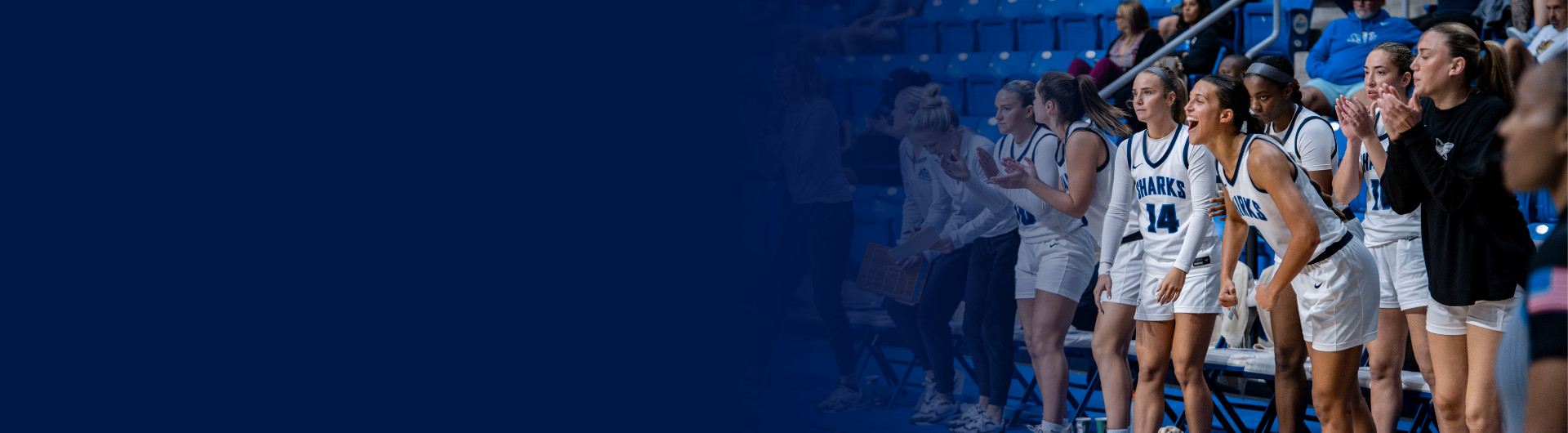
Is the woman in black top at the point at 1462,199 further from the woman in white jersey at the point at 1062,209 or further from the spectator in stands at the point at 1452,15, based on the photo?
the spectator in stands at the point at 1452,15

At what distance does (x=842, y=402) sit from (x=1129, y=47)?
7.28 feet

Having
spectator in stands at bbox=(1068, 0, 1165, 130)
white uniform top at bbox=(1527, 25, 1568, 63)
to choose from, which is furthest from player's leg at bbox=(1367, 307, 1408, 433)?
spectator in stands at bbox=(1068, 0, 1165, 130)

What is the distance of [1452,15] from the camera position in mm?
4512

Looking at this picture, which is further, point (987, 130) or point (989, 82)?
point (989, 82)

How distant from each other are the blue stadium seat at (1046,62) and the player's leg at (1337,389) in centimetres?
329

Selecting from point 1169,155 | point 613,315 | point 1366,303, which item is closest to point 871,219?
point 1169,155

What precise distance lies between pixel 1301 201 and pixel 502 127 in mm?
1638

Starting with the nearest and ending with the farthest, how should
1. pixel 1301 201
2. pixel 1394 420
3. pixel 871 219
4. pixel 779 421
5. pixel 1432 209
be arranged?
pixel 1432 209 → pixel 1301 201 → pixel 1394 420 → pixel 779 421 → pixel 871 219

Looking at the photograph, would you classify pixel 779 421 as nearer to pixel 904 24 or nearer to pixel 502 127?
A: pixel 502 127

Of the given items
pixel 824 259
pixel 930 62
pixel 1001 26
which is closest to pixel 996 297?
pixel 824 259

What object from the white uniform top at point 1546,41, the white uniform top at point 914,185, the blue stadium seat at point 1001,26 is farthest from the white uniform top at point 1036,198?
the blue stadium seat at point 1001,26

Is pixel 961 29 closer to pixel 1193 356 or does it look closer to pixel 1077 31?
pixel 1077 31

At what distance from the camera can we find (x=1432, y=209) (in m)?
2.24

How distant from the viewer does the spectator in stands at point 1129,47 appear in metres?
4.98
